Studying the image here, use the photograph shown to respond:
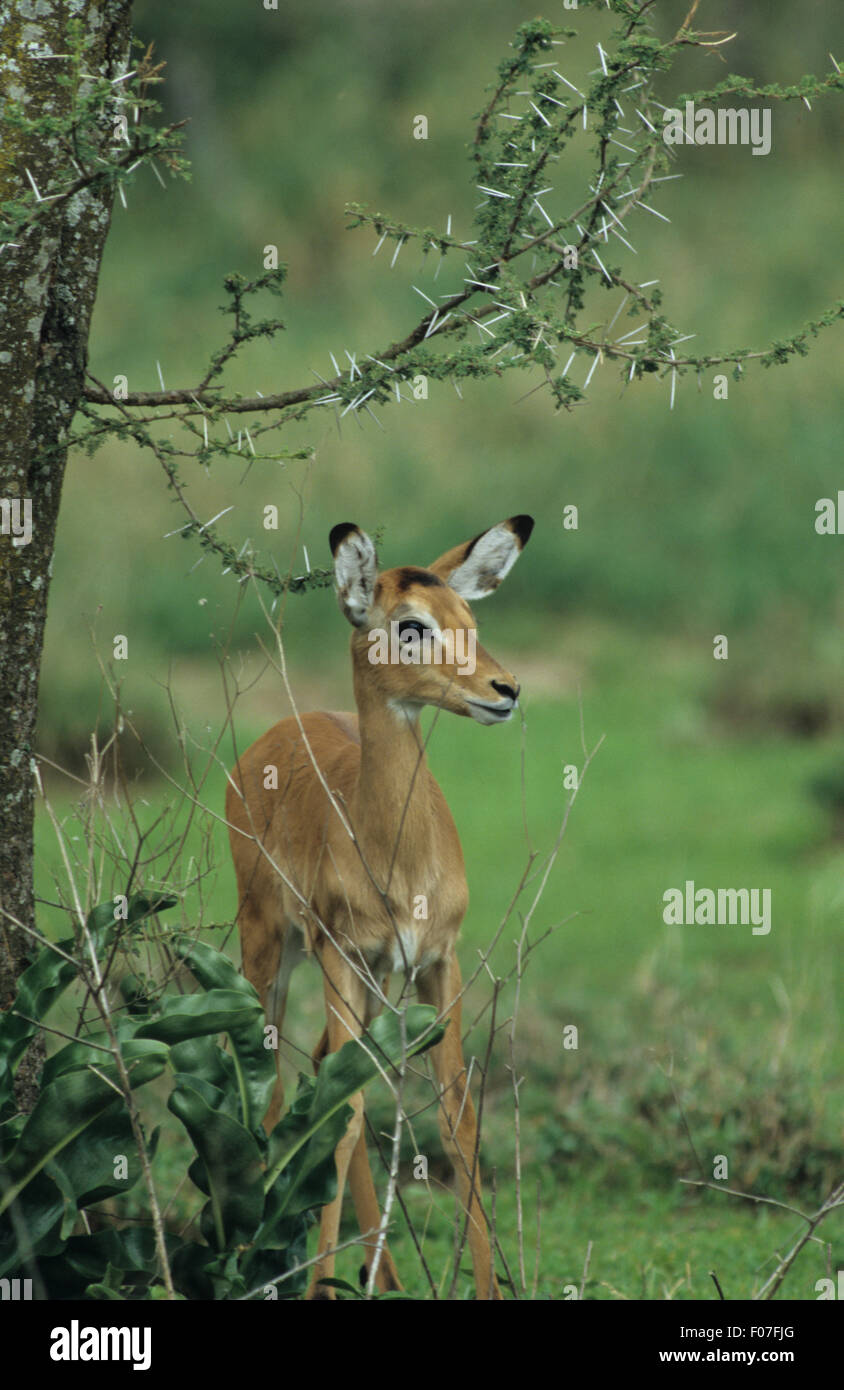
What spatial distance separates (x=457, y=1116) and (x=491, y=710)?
3.51 feet

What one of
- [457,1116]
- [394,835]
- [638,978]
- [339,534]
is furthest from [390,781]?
[638,978]

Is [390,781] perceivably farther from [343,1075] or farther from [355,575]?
[343,1075]

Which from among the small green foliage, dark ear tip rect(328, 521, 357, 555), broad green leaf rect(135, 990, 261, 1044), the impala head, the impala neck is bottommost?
broad green leaf rect(135, 990, 261, 1044)

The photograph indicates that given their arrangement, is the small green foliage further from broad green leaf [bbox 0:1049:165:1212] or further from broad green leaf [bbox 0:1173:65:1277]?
broad green leaf [bbox 0:1173:65:1277]

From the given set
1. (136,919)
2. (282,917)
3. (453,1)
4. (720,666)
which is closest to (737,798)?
(720,666)

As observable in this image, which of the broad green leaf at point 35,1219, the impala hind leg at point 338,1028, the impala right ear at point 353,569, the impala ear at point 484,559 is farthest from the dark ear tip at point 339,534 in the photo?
the broad green leaf at point 35,1219

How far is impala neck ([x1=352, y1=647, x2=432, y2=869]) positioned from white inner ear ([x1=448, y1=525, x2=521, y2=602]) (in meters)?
0.32

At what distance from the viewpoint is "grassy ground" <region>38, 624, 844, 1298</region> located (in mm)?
5641

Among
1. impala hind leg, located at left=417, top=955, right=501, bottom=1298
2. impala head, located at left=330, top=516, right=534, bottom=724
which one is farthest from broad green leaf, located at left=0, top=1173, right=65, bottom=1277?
impala head, located at left=330, top=516, right=534, bottom=724

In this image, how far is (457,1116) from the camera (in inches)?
161

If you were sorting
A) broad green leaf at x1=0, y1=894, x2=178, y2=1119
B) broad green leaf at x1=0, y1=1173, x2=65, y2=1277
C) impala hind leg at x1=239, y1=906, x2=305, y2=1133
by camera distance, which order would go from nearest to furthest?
broad green leaf at x1=0, y1=1173, x2=65, y2=1277
broad green leaf at x1=0, y1=894, x2=178, y2=1119
impala hind leg at x1=239, y1=906, x2=305, y2=1133

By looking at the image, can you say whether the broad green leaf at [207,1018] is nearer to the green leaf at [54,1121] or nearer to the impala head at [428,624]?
the green leaf at [54,1121]

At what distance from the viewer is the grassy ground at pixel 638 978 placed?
5641 millimetres

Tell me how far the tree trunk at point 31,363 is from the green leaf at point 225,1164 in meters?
0.68
